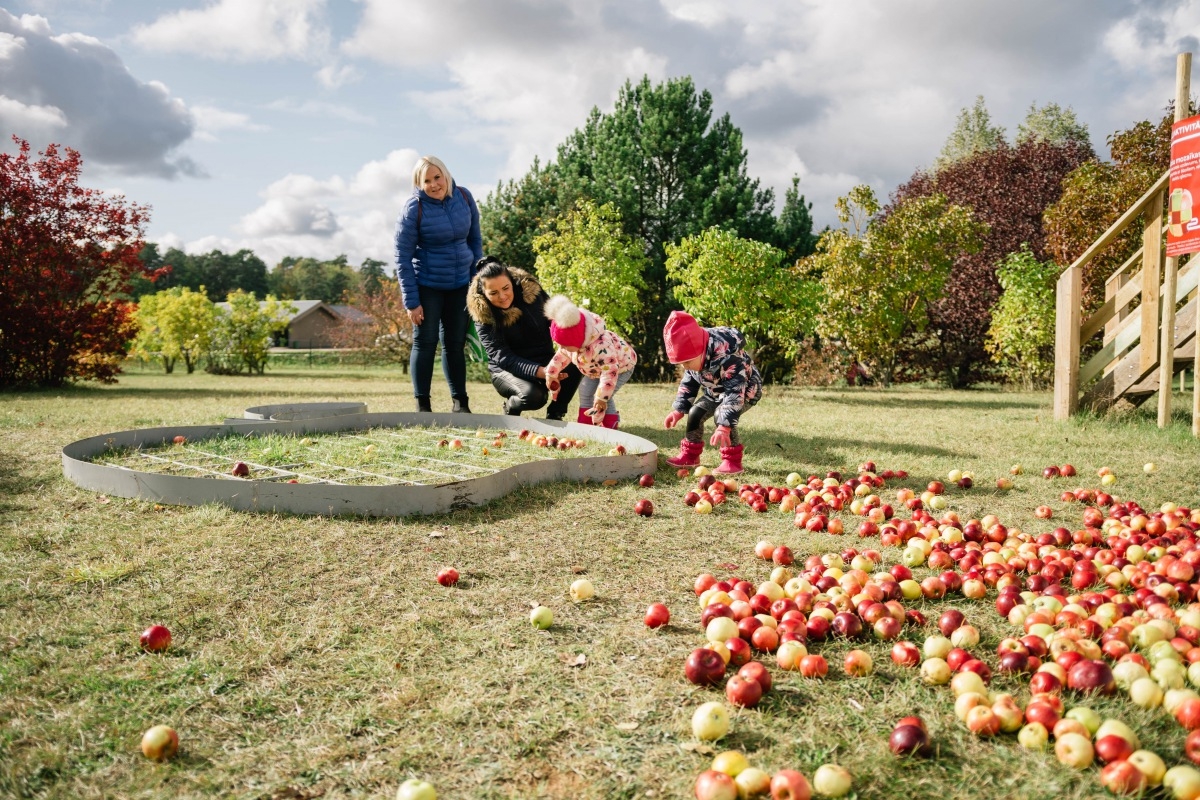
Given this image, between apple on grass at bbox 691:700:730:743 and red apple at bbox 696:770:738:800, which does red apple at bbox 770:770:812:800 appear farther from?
apple on grass at bbox 691:700:730:743

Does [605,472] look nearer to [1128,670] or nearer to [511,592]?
[511,592]

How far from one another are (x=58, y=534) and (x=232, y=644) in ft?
6.35

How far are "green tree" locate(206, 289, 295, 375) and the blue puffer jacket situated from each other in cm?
1889

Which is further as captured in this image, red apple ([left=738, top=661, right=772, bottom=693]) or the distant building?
the distant building

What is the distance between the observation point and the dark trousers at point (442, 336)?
7.75m

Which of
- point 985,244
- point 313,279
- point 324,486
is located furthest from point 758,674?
point 313,279

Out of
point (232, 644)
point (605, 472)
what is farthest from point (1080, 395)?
point (232, 644)

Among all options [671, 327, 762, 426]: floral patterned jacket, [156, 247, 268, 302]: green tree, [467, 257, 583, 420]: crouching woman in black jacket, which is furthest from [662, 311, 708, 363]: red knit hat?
[156, 247, 268, 302]: green tree

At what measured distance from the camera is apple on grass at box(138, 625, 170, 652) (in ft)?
8.40

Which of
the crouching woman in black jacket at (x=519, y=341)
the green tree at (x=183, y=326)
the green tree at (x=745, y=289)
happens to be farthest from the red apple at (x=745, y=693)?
the green tree at (x=183, y=326)

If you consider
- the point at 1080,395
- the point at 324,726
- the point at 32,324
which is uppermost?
the point at 32,324

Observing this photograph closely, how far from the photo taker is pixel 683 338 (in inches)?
223

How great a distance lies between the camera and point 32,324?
14.1 meters

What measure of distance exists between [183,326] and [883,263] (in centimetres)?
2117
